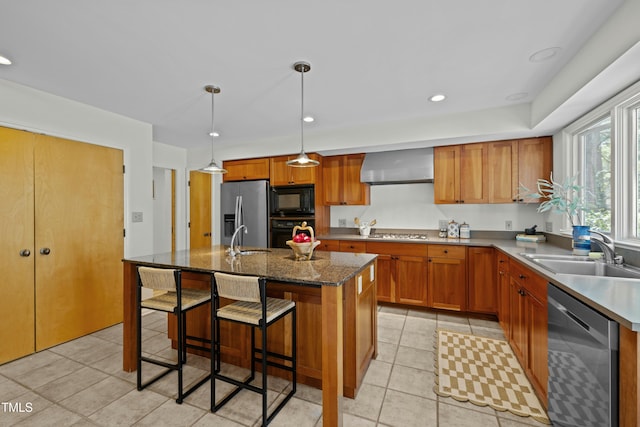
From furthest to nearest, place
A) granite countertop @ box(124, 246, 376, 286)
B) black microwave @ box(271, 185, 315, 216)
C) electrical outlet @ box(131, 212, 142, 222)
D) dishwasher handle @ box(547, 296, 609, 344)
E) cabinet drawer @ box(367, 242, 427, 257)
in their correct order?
black microwave @ box(271, 185, 315, 216) < cabinet drawer @ box(367, 242, 427, 257) < electrical outlet @ box(131, 212, 142, 222) < granite countertop @ box(124, 246, 376, 286) < dishwasher handle @ box(547, 296, 609, 344)

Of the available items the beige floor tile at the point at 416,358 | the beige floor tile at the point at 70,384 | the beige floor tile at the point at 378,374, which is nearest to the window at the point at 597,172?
the beige floor tile at the point at 416,358

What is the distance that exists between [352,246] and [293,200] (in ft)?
3.66

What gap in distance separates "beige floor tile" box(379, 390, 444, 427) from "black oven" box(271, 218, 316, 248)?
2577 mm

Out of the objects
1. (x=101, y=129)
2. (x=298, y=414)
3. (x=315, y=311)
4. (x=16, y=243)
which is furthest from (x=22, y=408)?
(x=101, y=129)

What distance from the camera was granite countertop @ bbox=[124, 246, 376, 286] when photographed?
1.74 m

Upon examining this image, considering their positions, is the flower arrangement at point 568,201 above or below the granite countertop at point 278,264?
above

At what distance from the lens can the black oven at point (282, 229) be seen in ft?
14.0

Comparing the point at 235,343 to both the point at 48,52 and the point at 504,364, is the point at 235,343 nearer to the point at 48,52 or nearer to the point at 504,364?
the point at 504,364

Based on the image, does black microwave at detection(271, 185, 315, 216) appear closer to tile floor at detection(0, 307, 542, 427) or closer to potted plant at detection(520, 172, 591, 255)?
tile floor at detection(0, 307, 542, 427)

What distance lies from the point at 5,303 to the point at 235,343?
2.07 m

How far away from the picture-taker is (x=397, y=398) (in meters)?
1.99

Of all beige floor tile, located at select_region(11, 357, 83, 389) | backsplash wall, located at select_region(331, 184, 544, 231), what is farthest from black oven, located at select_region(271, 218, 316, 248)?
beige floor tile, located at select_region(11, 357, 83, 389)

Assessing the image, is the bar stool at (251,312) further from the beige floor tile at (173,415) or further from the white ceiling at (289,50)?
the white ceiling at (289,50)

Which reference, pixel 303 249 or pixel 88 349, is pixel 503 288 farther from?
pixel 88 349
